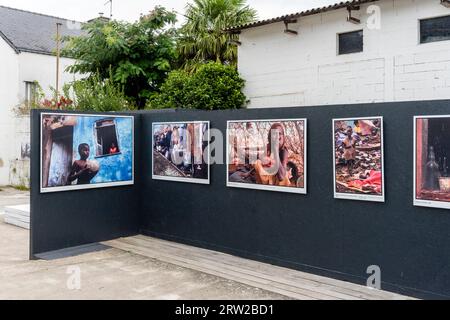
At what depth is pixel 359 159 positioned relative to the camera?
16.4 feet

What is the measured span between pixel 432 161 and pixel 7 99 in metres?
16.3

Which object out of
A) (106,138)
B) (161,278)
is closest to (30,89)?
(106,138)

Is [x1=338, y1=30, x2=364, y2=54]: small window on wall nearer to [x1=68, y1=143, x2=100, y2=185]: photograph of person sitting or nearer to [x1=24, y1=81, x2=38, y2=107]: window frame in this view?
[x1=68, y1=143, x2=100, y2=185]: photograph of person sitting

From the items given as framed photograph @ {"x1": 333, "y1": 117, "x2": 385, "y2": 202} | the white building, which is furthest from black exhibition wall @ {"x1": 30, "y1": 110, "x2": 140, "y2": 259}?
the white building

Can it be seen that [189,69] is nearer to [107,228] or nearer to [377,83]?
[377,83]

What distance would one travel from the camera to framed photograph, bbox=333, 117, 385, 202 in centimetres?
485

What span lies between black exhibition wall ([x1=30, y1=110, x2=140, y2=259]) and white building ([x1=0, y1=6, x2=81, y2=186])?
9384mm

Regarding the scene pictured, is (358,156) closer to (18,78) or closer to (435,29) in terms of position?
(435,29)

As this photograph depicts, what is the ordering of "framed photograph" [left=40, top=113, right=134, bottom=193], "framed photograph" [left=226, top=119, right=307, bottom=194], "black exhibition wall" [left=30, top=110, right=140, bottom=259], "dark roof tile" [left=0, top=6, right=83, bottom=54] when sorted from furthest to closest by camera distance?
"dark roof tile" [left=0, top=6, right=83, bottom=54] → "framed photograph" [left=40, top=113, right=134, bottom=193] → "black exhibition wall" [left=30, top=110, right=140, bottom=259] → "framed photograph" [left=226, top=119, right=307, bottom=194]

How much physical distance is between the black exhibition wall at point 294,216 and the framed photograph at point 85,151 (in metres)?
0.14
